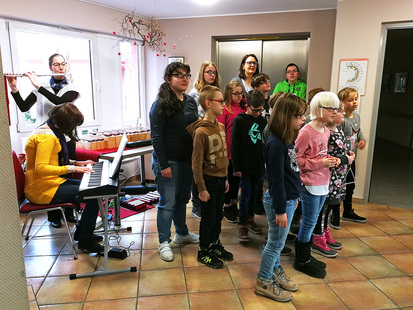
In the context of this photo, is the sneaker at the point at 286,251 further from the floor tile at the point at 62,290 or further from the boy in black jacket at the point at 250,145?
the floor tile at the point at 62,290

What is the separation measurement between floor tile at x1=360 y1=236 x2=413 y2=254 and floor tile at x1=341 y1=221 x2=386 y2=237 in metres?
0.08

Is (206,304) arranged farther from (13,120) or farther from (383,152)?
(383,152)

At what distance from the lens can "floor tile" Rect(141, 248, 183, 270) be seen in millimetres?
2323

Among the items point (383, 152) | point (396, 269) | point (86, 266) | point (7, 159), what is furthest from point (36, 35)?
point (383, 152)

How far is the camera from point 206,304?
1.92m

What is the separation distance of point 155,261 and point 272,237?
0.97 m

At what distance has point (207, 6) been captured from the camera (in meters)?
3.90

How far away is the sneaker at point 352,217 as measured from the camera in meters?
3.17

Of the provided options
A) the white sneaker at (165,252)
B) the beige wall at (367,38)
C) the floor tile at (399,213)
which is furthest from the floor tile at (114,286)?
the beige wall at (367,38)

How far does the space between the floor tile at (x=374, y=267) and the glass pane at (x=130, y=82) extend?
11.0 ft

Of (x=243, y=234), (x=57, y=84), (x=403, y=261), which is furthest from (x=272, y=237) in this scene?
(x=57, y=84)

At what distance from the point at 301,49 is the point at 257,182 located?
8.53 ft

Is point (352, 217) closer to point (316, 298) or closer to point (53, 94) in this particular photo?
point (316, 298)

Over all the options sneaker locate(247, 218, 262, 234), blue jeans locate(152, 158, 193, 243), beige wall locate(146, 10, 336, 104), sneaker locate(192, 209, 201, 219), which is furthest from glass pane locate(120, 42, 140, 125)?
sneaker locate(247, 218, 262, 234)
